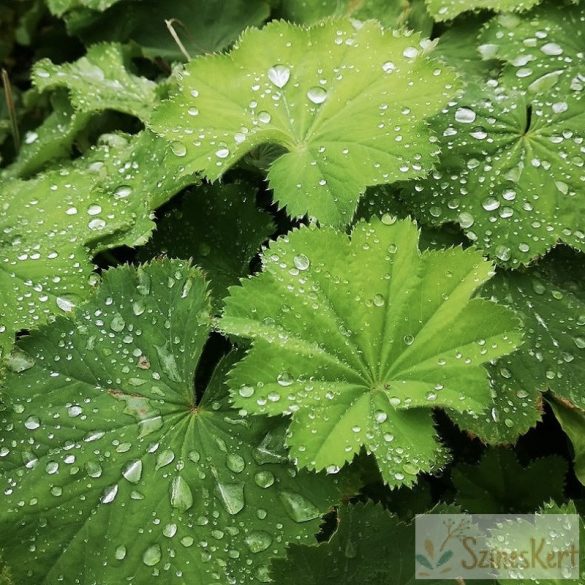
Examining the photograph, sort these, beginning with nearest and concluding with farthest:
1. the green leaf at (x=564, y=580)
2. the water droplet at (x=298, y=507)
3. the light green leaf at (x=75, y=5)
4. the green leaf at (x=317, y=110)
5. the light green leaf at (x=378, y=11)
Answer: the green leaf at (x=564, y=580)
the water droplet at (x=298, y=507)
the green leaf at (x=317, y=110)
the light green leaf at (x=378, y=11)
the light green leaf at (x=75, y=5)

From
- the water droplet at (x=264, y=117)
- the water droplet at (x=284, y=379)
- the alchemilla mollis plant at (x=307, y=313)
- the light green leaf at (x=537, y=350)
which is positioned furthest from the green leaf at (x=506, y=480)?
the water droplet at (x=264, y=117)

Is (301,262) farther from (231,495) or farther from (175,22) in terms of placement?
(175,22)

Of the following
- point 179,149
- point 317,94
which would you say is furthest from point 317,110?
point 179,149

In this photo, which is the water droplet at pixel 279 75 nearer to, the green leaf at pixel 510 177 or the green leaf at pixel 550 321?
the green leaf at pixel 510 177

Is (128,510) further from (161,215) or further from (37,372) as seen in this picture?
(161,215)

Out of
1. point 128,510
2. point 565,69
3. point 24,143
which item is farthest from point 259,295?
point 24,143

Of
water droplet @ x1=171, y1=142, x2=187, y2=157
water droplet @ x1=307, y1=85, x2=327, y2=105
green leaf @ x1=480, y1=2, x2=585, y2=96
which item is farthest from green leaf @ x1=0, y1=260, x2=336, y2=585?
green leaf @ x1=480, y1=2, x2=585, y2=96
